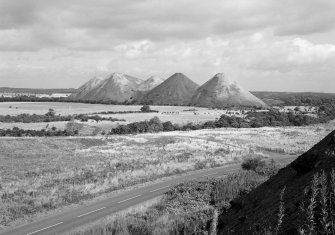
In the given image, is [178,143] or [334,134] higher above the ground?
[334,134]

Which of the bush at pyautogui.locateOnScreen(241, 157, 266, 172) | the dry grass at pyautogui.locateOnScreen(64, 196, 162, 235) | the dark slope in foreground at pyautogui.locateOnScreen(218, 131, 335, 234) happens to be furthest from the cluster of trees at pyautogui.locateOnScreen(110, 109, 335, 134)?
the dark slope in foreground at pyautogui.locateOnScreen(218, 131, 335, 234)

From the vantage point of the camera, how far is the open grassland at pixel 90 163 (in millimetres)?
27703

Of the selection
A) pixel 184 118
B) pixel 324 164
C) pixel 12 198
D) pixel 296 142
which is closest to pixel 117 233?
pixel 324 164

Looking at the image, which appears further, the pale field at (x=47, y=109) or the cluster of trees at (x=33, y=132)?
the pale field at (x=47, y=109)

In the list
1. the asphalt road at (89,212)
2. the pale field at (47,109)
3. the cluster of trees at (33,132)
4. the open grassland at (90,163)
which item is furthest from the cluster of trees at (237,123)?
the asphalt road at (89,212)

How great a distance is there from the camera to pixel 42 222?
71.9 feet

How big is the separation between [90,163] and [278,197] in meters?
36.5

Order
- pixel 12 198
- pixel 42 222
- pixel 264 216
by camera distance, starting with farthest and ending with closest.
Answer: pixel 12 198 < pixel 42 222 < pixel 264 216

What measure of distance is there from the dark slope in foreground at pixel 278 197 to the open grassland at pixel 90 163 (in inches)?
587

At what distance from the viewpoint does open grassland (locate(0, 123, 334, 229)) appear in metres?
27.7

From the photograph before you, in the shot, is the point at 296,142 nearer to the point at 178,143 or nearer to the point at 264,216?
the point at 178,143

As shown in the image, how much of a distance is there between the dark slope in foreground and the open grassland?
14.9 meters

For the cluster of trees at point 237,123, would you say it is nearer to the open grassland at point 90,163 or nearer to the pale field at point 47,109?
the open grassland at point 90,163

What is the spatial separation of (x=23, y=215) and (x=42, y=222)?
208 cm
